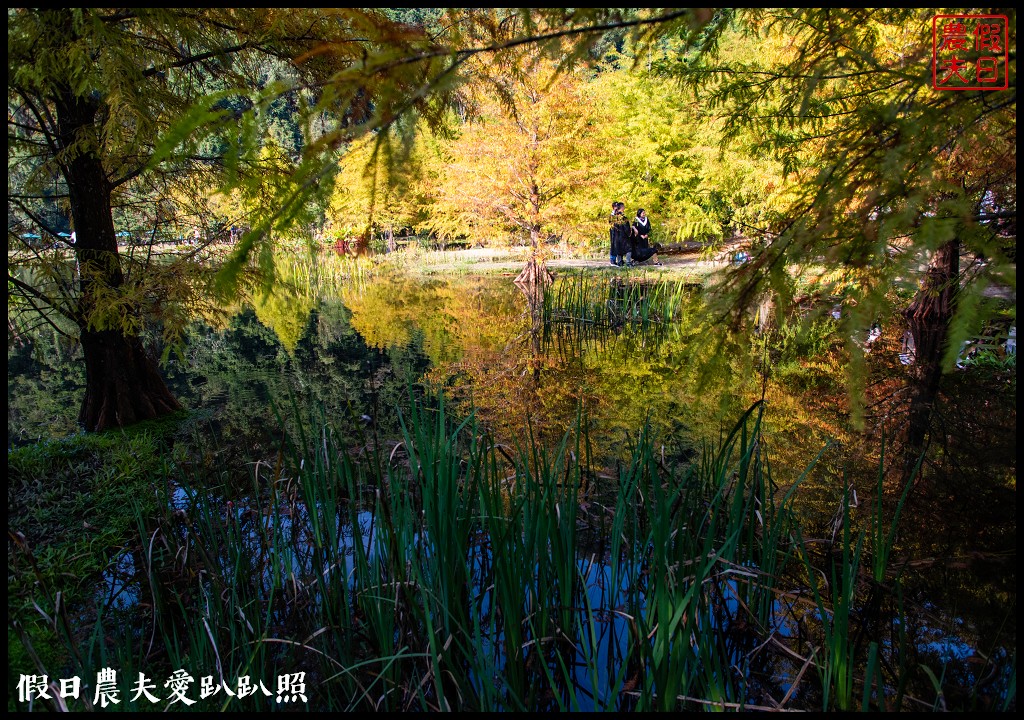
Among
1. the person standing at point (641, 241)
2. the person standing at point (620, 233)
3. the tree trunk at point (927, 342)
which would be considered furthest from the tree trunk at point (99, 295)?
the person standing at point (641, 241)

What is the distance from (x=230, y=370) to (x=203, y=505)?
5.05 meters

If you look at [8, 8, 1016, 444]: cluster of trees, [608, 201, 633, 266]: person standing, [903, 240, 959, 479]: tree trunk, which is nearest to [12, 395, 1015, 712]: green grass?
[8, 8, 1016, 444]: cluster of trees

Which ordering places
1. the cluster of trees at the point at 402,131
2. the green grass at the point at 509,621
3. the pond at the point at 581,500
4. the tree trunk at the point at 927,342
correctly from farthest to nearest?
the tree trunk at the point at 927,342 → the pond at the point at 581,500 → the green grass at the point at 509,621 → the cluster of trees at the point at 402,131

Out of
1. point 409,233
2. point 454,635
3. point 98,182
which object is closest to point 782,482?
point 454,635

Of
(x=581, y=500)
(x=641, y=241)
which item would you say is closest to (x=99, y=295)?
(x=581, y=500)

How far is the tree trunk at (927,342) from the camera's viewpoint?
4.61 metres

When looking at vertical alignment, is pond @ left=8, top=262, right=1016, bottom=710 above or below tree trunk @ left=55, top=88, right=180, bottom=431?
below

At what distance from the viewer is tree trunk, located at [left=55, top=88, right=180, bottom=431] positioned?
4.24m

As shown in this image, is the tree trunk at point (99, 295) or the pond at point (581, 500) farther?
the tree trunk at point (99, 295)

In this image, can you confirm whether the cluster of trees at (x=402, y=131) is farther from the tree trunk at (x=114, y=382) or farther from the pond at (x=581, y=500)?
the pond at (x=581, y=500)

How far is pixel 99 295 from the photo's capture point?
4082mm
